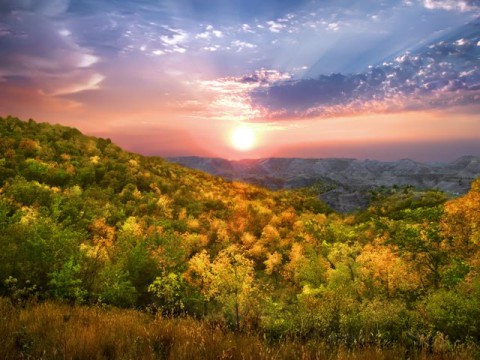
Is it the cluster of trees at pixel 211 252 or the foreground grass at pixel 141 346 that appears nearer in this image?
the foreground grass at pixel 141 346

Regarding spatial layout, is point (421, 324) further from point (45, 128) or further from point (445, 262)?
point (45, 128)

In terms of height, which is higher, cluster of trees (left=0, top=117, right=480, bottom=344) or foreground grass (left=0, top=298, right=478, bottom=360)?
foreground grass (left=0, top=298, right=478, bottom=360)

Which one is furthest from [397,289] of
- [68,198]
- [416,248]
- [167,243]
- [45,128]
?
[45,128]

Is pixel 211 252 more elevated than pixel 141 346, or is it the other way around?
pixel 141 346

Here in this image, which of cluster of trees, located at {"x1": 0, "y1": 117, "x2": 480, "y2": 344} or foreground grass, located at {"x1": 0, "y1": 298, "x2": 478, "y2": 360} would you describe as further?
cluster of trees, located at {"x1": 0, "y1": 117, "x2": 480, "y2": 344}

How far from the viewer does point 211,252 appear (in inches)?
2250

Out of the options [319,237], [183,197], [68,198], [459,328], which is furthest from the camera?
[183,197]

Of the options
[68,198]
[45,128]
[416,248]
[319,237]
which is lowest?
[319,237]

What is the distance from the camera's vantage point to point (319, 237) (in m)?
67.0

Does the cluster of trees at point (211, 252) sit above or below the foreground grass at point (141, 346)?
below

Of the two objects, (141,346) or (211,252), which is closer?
(141,346)

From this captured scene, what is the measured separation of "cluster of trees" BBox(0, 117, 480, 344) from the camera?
17922mm

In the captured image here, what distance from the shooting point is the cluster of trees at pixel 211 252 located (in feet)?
58.8

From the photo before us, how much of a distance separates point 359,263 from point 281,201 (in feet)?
220
